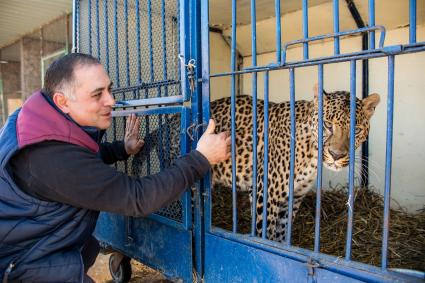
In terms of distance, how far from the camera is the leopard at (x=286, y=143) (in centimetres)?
313

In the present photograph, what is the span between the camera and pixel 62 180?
6.57 feet

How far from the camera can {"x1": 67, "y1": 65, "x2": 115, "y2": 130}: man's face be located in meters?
2.24

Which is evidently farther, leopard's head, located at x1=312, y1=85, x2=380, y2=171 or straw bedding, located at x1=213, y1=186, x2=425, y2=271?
straw bedding, located at x1=213, y1=186, x2=425, y2=271

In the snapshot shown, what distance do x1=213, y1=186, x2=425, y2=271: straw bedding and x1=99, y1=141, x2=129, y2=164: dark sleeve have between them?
175 cm

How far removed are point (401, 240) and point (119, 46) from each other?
131 inches

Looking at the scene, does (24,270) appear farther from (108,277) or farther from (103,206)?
(108,277)

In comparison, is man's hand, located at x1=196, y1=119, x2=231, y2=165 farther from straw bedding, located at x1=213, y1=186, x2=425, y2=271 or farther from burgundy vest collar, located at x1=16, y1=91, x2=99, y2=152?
straw bedding, located at x1=213, y1=186, x2=425, y2=271

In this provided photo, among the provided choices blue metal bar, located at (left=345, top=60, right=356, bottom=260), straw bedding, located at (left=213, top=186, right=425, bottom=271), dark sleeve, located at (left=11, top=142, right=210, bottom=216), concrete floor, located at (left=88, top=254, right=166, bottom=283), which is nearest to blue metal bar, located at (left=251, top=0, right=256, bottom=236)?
dark sleeve, located at (left=11, top=142, right=210, bottom=216)

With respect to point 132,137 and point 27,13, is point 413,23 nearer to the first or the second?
point 132,137

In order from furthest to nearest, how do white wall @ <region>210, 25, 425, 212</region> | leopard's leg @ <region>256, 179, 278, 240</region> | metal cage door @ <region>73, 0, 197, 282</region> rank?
white wall @ <region>210, 25, 425, 212</region>
leopard's leg @ <region>256, 179, 278, 240</region>
metal cage door @ <region>73, 0, 197, 282</region>

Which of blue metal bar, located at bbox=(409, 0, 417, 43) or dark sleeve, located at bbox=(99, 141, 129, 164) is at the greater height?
blue metal bar, located at bbox=(409, 0, 417, 43)

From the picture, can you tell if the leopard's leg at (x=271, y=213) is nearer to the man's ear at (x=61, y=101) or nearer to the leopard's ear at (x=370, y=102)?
the leopard's ear at (x=370, y=102)


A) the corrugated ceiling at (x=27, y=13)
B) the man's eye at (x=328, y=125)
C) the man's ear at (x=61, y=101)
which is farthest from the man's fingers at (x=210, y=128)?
the corrugated ceiling at (x=27, y=13)

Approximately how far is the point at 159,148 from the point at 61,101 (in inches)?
40.3
